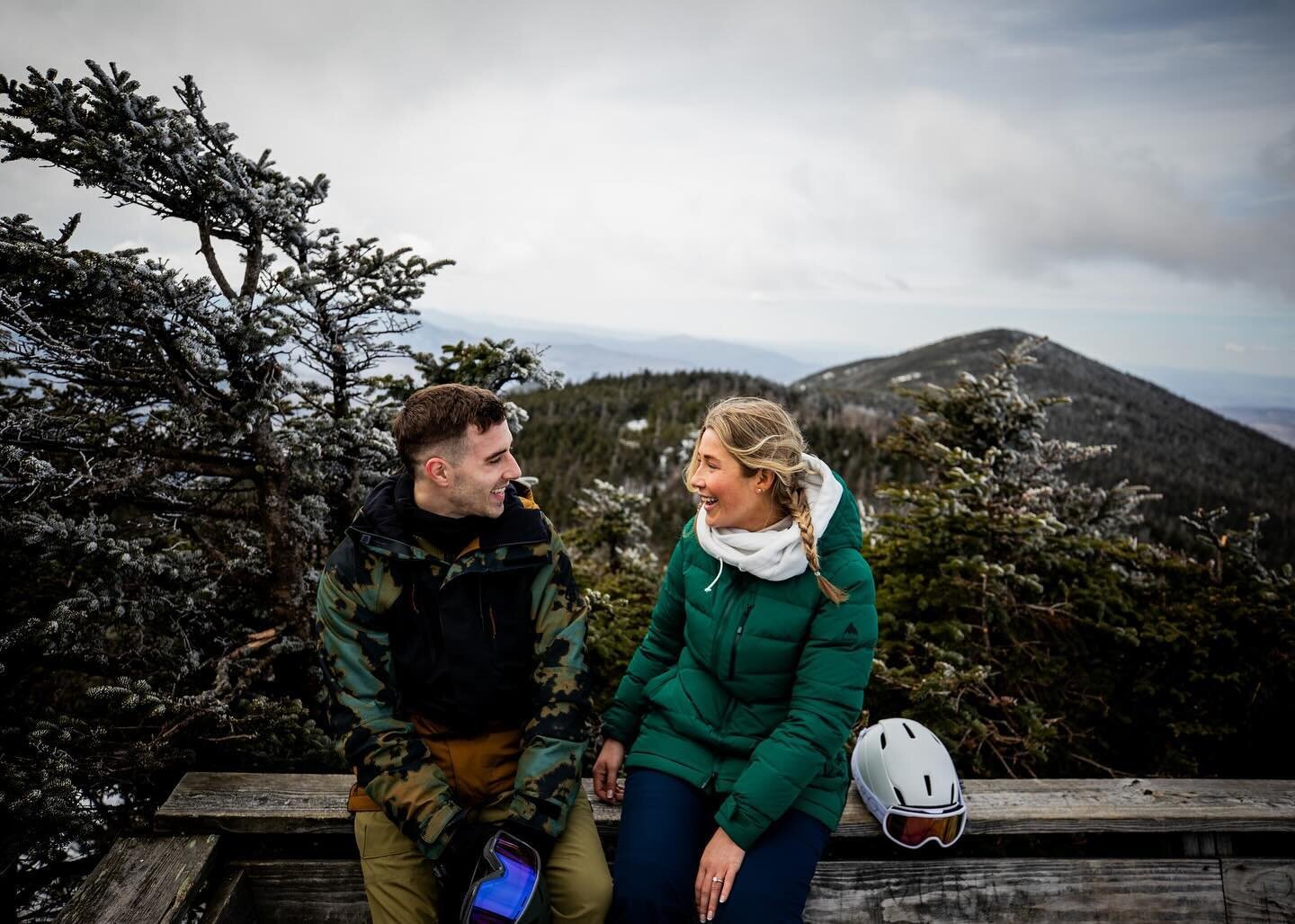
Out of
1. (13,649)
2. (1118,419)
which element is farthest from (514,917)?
(1118,419)

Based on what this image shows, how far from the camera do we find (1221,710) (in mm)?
4082

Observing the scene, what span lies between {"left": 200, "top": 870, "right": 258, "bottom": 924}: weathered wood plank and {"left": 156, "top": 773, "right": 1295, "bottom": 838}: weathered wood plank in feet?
0.53

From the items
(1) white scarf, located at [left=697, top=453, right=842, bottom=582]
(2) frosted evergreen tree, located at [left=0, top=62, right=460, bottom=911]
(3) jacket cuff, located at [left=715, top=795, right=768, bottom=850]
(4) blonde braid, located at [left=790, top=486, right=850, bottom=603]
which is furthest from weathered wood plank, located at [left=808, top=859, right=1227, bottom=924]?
(2) frosted evergreen tree, located at [left=0, top=62, right=460, bottom=911]

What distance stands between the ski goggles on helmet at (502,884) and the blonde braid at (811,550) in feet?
4.57

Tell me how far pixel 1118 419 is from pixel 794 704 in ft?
515

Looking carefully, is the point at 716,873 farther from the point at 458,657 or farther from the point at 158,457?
the point at 158,457

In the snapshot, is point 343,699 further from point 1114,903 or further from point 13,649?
point 1114,903

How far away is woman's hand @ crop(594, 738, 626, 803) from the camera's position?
2.67 metres

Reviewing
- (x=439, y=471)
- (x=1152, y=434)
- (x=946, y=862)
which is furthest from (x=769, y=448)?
(x=1152, y=434)

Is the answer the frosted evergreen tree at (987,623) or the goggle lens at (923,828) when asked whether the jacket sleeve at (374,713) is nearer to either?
the goggle lens at (923,828)

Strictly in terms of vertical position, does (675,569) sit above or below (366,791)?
above

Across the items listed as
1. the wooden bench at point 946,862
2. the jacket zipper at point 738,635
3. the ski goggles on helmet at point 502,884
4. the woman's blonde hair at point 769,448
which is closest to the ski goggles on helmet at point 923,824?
the wooden bench at point 946,862

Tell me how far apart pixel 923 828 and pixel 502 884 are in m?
1.55

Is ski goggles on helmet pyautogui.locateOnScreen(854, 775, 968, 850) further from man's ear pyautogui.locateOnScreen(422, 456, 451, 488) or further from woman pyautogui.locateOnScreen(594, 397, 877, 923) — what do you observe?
man's ear pyautogui.locateOnScreen(422, 456, 451, 488)
